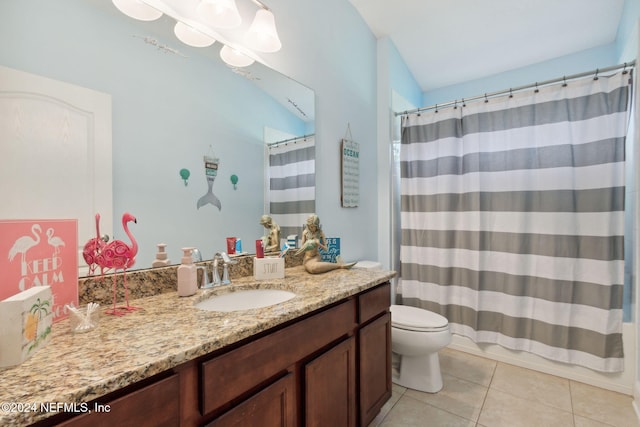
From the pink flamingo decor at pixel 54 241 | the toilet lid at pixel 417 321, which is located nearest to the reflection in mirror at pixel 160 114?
the pink flamingo decor at pixel 54 241

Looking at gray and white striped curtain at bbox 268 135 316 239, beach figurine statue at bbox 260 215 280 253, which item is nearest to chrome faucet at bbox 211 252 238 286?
beach figurine statue at bbox 260 215 280 253

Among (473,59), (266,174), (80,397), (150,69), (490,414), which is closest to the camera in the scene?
(80,397)

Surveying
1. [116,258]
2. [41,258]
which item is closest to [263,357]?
[116,258]

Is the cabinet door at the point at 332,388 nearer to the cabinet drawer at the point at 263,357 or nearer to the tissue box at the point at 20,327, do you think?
the cabinet drawer at the point at 263,357

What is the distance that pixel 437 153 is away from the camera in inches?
98.9

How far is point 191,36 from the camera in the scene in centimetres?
124

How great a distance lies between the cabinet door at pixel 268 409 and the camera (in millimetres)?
781

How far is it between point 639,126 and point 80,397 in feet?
9.05

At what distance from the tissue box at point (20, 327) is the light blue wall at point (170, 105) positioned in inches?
17.1

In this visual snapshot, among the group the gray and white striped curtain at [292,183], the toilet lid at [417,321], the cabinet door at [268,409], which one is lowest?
the toilet lid at [417,321]

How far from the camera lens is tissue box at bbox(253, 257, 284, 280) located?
4.58ft

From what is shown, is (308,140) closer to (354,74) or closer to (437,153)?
(354,74)

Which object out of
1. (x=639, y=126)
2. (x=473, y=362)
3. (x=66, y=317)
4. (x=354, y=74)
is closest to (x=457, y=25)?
(x=354, y=74)

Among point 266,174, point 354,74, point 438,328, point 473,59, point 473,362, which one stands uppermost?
point 473,59
